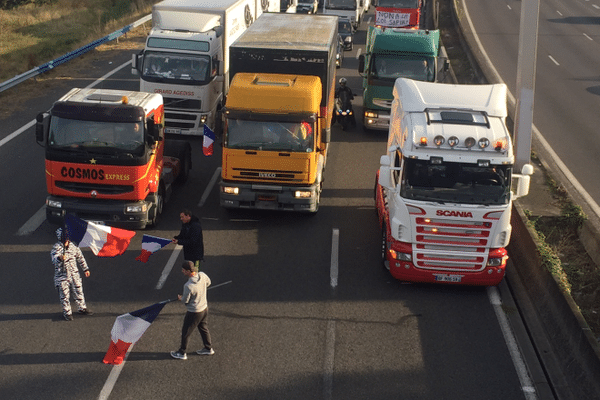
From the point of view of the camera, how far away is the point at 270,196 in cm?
1658

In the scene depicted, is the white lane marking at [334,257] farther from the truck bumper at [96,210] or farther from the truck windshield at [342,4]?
the truck windshield at [342,4]

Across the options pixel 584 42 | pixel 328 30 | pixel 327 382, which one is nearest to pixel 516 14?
pixel 584 42

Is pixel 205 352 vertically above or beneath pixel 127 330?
beneath

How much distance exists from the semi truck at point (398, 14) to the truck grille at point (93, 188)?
2679 centimetres

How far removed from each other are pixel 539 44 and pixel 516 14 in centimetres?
1143

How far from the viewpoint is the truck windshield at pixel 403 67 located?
24125 mm

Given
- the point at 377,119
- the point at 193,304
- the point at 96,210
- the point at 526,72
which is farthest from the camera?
the point at 377,119

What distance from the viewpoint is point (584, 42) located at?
1684 inches

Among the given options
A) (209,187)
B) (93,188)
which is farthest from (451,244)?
(209,187)

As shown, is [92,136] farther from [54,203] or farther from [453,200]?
[453,200]

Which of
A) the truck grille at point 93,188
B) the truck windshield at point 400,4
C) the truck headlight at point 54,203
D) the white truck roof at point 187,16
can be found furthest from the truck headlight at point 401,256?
the truck windshield at point 400,4

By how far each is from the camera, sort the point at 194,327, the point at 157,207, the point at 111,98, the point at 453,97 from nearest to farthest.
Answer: the point at 194,327 → the point at 453,97 → the point at 111,98 → the point at 157,207

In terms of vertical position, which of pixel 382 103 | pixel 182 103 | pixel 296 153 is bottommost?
pixel 382 103

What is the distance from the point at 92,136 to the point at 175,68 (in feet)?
26.9
